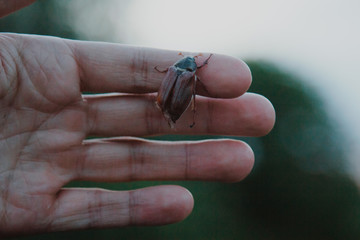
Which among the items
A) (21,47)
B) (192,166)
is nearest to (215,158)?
(192,166)

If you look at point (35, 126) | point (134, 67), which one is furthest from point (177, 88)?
point (35, 126)

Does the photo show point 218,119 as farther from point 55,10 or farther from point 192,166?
point 55,10

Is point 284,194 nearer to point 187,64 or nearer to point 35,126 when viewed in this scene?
point 187,64

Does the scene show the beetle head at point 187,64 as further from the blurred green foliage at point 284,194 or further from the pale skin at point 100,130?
the blurred green foliage at point 284,194

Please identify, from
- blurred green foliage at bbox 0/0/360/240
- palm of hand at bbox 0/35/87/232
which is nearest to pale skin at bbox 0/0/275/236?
palm of hand at bbox 0/35/87/232

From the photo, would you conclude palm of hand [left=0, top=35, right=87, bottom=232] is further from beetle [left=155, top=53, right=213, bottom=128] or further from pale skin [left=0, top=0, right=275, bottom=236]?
beetle [left=155, top=53, right=213, bottom=128]

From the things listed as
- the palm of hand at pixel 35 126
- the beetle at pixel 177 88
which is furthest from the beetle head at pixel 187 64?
the palm of hand at pixel 35 126
